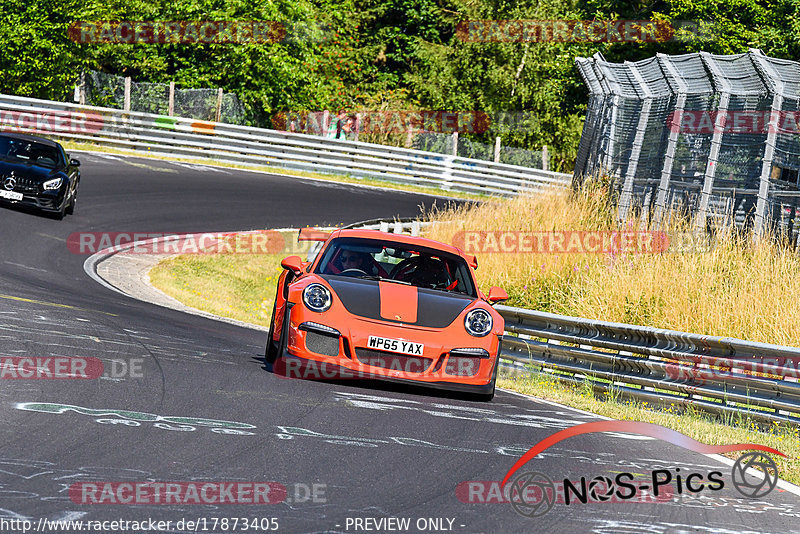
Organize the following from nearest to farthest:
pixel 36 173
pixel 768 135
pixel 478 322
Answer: pixel 478 322, pixel 768 135, pixel 36 173

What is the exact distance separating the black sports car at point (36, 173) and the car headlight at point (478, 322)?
1246 centimetres

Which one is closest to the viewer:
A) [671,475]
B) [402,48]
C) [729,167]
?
[671,475]

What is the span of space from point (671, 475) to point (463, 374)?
2.39 m

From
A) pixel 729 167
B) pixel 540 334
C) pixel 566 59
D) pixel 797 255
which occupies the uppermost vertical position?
pixel 566 59

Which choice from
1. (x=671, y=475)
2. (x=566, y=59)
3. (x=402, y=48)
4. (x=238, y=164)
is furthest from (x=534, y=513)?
(x=402, y=48)

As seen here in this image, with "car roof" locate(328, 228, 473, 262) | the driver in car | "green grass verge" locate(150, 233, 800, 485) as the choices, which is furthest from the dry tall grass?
the driver in car

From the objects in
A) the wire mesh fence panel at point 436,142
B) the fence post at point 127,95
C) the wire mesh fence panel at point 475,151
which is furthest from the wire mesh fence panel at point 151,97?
the wire mesh fence panel at point 475,151

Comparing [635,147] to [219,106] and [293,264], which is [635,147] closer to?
[293,264]

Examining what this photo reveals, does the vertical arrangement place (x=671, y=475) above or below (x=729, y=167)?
below

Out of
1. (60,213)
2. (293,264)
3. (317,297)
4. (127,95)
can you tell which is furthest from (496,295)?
(127,95)

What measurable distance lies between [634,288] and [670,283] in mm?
457

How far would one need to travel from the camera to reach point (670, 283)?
1379 cm

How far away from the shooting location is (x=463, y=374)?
9125 millimetres

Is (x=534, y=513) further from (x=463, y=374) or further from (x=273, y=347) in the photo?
(x=273, y=347)
